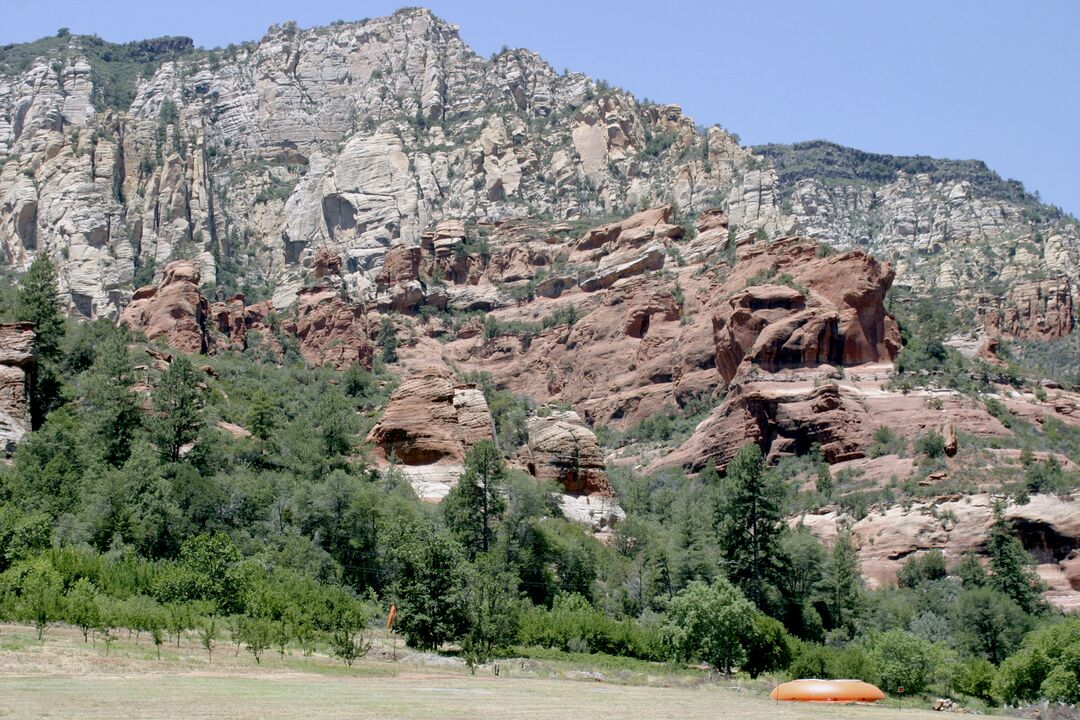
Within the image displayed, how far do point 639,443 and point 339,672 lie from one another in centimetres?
8796

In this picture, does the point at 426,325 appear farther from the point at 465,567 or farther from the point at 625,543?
the point at 465,567

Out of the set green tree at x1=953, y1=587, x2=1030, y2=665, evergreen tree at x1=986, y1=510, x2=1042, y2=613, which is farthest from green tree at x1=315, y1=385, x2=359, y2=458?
evergreen tree at x1=986, y1=510, x2=1042, y2=613

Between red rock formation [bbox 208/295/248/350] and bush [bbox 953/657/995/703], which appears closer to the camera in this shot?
bush [bbox 953/657/995/703]

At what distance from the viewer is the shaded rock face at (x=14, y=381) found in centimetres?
7412

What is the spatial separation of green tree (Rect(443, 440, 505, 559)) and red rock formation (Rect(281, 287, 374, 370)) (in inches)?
2284

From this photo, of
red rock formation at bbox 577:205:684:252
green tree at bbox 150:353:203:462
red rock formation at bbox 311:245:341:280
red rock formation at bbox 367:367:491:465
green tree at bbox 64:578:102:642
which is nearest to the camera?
green tree at bbox 64:578:102:642

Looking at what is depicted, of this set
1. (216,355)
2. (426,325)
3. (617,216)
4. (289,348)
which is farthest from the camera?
(617,216)

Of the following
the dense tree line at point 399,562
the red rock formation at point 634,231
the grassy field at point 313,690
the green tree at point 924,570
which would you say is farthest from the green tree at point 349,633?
the red rock formation at point 634,231

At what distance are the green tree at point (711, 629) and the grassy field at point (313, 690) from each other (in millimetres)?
7651

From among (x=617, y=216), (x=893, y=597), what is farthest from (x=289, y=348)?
(x=893, y=597)

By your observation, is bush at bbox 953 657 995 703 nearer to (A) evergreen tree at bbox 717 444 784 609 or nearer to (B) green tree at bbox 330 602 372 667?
(A) evergreen tree at bbox 717 444 784 609

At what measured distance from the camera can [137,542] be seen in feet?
224

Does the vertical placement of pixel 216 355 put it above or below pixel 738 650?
above

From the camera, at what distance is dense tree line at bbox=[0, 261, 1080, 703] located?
60750 millimetres
